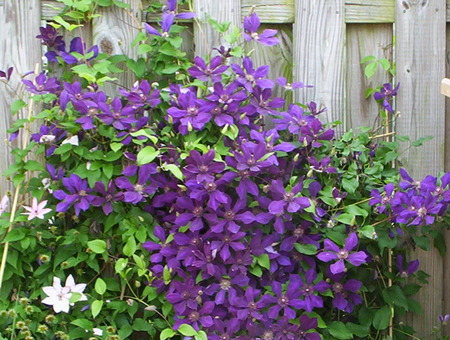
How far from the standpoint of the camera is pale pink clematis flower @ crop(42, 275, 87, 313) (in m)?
2.46

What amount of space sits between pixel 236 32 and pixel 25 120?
834 mm

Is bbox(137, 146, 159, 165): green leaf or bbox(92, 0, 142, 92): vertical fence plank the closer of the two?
bbox(137, 146, 159, 165): green leaf

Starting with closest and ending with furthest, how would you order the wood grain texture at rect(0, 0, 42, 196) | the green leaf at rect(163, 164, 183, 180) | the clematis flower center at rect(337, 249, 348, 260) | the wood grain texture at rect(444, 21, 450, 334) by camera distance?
the green leaf at rect(163, 164, 183, 180) < the clematis flower center at rect(337, 249, 348, 260) < the wood grain texture at rect(0, 0, 42, 196) < the wood grain texture at rect(444, 21, 450, 334)

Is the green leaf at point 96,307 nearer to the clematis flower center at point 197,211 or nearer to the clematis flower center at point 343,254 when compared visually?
the clematis flower center at point 197,211

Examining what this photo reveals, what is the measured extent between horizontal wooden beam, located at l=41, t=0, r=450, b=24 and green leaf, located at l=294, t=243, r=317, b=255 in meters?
0.86

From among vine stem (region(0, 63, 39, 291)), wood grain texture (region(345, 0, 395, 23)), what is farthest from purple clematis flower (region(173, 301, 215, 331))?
wood grain texture (region(345, 0, 395, 23))

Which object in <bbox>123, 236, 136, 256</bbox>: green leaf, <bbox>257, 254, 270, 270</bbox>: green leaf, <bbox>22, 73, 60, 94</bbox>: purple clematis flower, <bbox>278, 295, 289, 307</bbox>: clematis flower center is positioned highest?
<bbox>22, 73, 60, 94</bbox>: purple clematis flower

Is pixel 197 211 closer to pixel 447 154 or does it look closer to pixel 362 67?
pixel 362 67

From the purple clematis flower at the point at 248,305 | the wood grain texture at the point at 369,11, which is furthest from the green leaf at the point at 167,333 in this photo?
the wood grain texture at the point at 369,11

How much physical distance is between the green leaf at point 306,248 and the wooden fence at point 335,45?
0.54 meters

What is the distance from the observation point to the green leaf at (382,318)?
2.64 meters

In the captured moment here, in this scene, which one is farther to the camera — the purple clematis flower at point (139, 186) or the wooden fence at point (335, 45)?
the wooden fence at point (335, 45)

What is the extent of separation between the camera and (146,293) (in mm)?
2574

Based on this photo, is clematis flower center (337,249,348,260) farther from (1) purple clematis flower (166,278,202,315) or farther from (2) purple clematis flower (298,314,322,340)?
(1) purple clematis flower (166,278,202,315)
